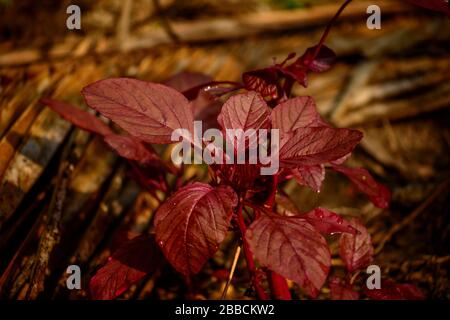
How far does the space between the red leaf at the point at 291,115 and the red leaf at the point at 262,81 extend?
0.06 meters

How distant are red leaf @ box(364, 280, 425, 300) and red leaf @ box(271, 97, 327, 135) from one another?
410 millimetres

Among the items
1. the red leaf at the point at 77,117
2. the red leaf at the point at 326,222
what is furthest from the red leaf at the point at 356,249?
the red leaf at the point at 77,117

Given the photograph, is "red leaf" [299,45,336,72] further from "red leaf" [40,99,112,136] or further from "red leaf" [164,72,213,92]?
"red leaf" [40,99,112,136]

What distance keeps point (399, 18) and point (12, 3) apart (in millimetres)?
2089

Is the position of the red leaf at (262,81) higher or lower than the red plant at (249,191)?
higher

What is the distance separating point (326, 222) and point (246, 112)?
274 mm

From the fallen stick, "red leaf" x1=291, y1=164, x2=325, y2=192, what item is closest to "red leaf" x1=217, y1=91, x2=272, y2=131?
"red leaf" x1=291, y1=164, x2=325, y2=192

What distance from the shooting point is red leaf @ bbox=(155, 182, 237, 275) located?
0.82m

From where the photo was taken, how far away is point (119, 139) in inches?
43.9

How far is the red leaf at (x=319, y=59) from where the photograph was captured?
1.01m

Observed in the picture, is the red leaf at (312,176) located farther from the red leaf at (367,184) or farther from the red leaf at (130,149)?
the red leaf at (130,149)

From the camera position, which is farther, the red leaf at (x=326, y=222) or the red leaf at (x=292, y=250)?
the red leaf at (x=326, y=222)
